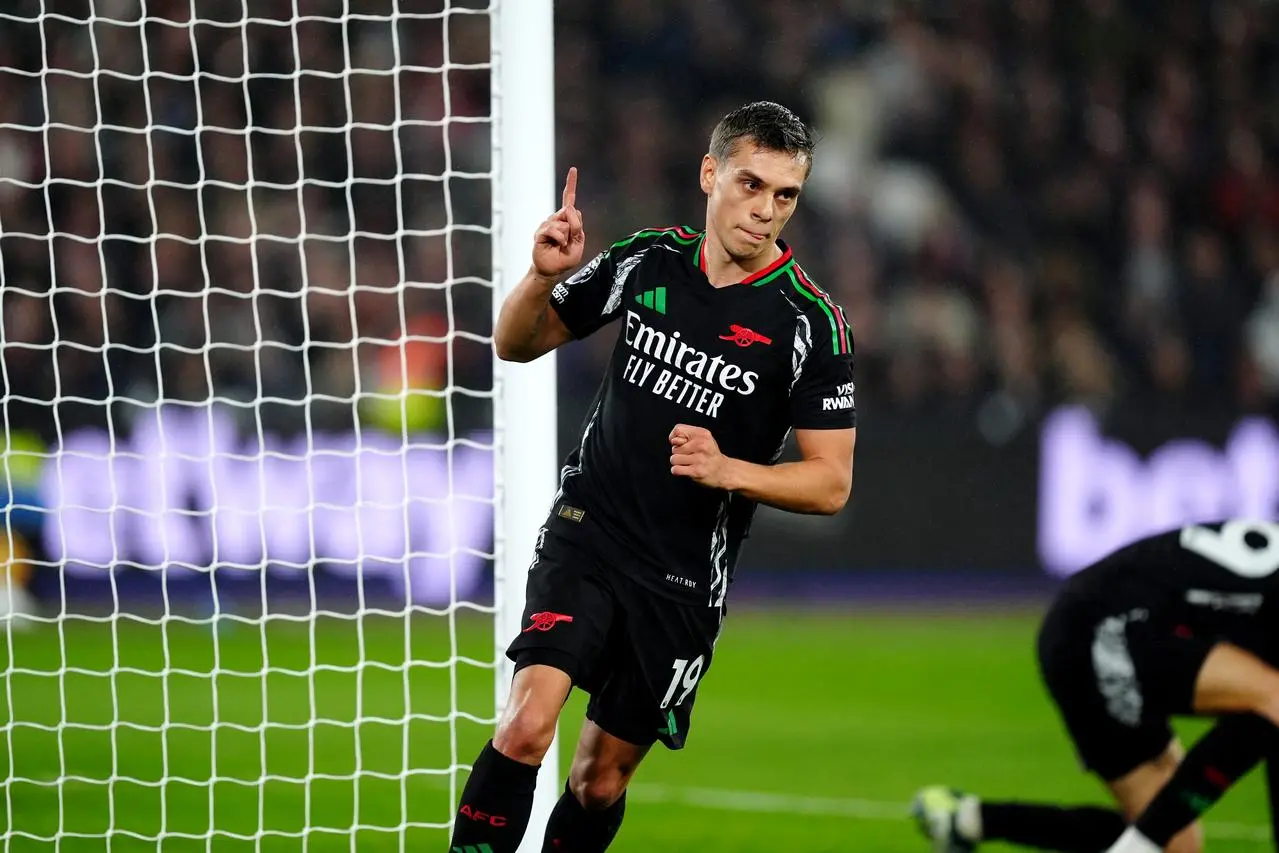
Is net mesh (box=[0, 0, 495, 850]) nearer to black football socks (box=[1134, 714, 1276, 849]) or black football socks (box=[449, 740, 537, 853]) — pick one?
black football socks (box=[449, 740, 537, 853])

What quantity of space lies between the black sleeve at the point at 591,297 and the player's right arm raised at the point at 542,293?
33 millimetres

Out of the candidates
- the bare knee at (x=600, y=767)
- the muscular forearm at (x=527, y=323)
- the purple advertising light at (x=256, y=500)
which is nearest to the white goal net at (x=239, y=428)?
the purple advertising light at (x=256, y=500)

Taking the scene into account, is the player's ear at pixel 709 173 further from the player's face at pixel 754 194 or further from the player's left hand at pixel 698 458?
the player's left hand at pixel 698 458

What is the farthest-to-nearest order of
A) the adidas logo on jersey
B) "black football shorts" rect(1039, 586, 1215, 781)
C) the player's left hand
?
"black football shorts" rect(1039, 586, 1215, 781) → the adidas logo on jersey → the player's left hand

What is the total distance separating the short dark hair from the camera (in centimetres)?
402

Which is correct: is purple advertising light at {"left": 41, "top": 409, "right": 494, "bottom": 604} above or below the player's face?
below

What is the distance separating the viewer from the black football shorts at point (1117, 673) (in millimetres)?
4418

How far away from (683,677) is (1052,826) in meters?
1.50

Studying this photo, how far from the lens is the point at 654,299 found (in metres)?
4.22

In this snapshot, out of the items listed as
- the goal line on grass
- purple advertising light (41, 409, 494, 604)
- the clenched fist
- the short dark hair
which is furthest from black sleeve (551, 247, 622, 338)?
purple advertising light (41, 409, 494, 604)

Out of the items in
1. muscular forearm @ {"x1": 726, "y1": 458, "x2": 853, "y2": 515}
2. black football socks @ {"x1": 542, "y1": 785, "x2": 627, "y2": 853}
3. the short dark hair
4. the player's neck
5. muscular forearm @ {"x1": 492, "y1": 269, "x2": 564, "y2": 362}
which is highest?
the short dark hair

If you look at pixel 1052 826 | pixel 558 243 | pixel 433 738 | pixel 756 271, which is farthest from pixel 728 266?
pixel 433 738

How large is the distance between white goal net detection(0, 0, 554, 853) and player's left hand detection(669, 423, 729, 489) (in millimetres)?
2877

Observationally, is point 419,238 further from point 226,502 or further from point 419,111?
point 226,502
